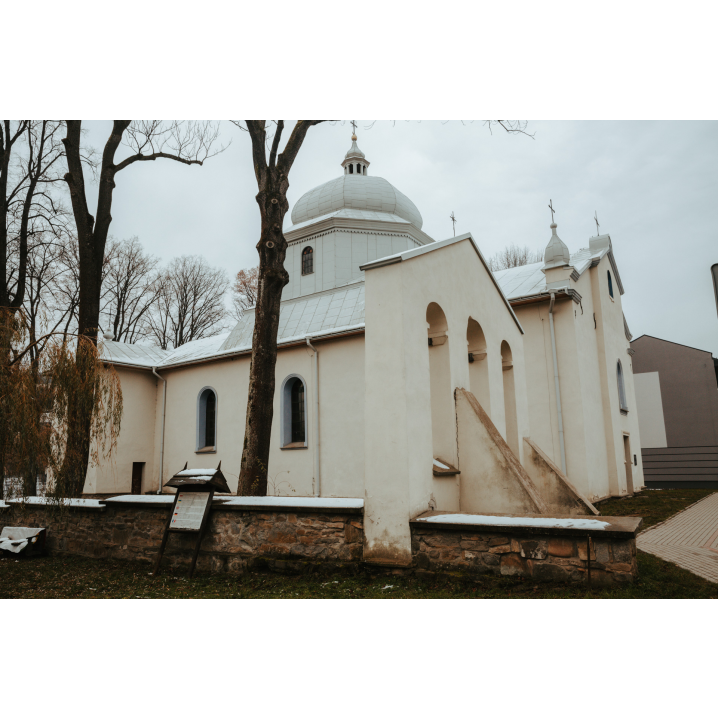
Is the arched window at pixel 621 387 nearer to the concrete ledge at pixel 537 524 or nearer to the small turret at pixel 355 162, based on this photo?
the small turret at pixel 355 162

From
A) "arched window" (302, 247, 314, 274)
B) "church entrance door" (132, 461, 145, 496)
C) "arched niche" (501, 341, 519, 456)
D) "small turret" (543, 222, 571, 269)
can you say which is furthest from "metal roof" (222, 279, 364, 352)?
"small turret" (543, 222, 571, 269)

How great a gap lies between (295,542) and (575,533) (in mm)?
3123

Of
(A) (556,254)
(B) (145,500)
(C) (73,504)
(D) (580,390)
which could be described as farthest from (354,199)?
(B) (145,500)

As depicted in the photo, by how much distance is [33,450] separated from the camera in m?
6.89

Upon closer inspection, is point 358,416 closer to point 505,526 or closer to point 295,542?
point 295,542

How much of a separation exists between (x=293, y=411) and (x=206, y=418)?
3.47m

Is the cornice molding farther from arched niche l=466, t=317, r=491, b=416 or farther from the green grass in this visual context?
arched niche l=466, t=317, r=491, b=416

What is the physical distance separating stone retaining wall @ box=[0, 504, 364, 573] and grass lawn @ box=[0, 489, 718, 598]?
0.18 meters

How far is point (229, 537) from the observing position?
6996mm

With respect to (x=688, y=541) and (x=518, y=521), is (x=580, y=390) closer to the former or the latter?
(x=688, y=541)

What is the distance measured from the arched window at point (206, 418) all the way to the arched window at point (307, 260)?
6069 mm

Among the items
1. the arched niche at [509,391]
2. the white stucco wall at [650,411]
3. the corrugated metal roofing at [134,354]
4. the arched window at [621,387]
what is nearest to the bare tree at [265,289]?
the arched niche at [509,391]

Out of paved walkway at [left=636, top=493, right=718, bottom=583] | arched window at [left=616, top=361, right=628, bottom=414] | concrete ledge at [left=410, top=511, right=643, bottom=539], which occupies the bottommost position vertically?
paved walkway at [left=636, top=493, right=718, bottom=583]

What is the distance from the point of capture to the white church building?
6.70 metres
